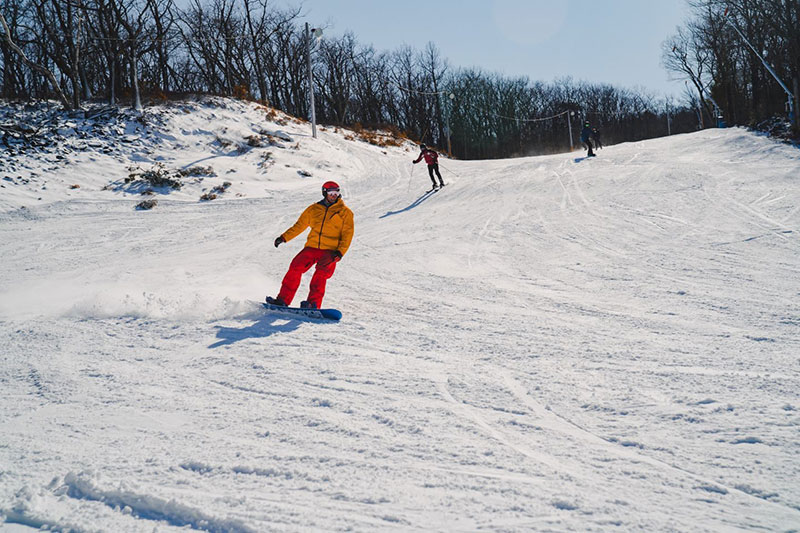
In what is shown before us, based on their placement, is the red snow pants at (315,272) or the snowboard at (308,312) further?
the red snow pants at (315,272)

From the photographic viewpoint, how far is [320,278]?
5617 mm

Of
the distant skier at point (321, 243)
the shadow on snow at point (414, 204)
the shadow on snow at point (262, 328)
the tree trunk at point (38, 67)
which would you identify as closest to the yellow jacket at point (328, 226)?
the distant skier at point (321, 243)

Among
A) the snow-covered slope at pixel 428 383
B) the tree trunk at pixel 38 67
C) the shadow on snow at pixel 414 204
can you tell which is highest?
the tree trunk at pixel 38 67

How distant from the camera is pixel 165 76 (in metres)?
35.0

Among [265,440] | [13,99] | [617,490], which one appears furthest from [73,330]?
[13,99]

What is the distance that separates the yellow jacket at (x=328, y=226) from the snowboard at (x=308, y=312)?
0.79 metres

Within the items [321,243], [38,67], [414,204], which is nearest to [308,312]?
[321,243]

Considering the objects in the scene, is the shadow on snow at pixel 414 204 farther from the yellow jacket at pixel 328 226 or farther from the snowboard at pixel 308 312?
the snowboard at pixel 308 312

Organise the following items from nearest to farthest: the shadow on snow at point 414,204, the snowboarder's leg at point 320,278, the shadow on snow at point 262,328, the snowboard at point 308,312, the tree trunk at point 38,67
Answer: the shadow on snow at point 262,328 → the snowboard at point 308,312 → the snowboarder's leg at point 320,278 → the shadow on snow at point 414,204 → the tree trunk at point 38,67

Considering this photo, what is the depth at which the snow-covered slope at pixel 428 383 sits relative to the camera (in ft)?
7.44

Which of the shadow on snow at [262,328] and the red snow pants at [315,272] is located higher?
the red snow pants at [315,272]

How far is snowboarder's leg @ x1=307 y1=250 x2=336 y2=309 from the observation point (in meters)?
5.53

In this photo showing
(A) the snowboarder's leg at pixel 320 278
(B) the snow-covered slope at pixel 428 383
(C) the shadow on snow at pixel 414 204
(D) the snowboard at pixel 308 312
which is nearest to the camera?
(B) the snow-covered slope at pixel 428 383

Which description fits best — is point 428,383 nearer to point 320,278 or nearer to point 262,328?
point 262,328
